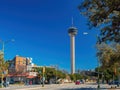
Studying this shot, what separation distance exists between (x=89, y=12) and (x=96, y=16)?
911mm

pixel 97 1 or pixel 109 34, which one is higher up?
pixel 97 1

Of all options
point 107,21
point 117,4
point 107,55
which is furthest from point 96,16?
point 107,55

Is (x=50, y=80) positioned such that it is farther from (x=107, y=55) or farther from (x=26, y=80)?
(x=107, y=55)

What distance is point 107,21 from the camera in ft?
68.0

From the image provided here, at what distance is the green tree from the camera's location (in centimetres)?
1870

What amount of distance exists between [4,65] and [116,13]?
215 ft

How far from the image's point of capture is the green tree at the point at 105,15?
18.7 meters

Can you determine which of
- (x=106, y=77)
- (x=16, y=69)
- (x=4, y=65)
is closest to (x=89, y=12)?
(x=4, y=65)

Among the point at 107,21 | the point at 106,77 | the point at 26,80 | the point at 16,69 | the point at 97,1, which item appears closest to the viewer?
the point at 97,1

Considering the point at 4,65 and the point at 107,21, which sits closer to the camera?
the point at 107,21

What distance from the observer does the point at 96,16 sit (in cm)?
2023

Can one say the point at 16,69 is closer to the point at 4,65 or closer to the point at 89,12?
the point at 4,65

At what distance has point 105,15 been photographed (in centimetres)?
1956

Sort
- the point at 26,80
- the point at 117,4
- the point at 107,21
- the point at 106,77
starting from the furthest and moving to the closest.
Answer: the point at 26,80 < the point at 106,77 < the point at 107,21 < the point at 117,4
